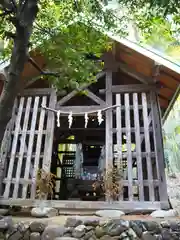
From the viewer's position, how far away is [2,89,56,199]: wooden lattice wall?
561 cm

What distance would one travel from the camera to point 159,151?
5488 millimetres

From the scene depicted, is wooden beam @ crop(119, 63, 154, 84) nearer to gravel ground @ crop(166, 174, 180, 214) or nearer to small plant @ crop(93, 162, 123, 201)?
small plant @ crop(93, 162, 123, 201)

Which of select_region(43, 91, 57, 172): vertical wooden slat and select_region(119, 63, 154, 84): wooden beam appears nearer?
select_region(43, 91, 57, 172): vertical wooden slat

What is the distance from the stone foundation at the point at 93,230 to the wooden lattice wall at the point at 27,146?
1.32 metres

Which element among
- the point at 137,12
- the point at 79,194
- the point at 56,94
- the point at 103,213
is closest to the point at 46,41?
the point at 137,12

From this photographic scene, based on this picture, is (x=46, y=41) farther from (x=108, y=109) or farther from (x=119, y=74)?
(x=119, y=74)

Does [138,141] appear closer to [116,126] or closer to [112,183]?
[116,126]

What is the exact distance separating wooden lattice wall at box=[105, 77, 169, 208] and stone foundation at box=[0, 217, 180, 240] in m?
1.05

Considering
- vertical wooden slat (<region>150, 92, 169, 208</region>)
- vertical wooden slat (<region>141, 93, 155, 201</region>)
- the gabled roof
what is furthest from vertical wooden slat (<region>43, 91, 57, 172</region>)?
vertical wooden slat (<region>150, 92, 169, 208</region>)

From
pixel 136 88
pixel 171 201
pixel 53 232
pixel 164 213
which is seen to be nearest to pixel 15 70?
pixel 53 232

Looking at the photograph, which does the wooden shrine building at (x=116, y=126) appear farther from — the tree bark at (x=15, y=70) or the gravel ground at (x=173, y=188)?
the tree bark at (x=15, y=70)

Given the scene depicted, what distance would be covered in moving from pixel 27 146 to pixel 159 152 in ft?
10.2

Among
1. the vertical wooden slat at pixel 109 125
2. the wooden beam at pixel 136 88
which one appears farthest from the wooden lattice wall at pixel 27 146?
the wooden beam at pixel 136 88

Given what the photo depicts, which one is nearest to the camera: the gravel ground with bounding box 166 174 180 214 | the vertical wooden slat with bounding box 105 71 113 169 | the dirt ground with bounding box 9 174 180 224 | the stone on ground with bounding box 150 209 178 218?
the dirt ground with bounding box 9 174 180 224
